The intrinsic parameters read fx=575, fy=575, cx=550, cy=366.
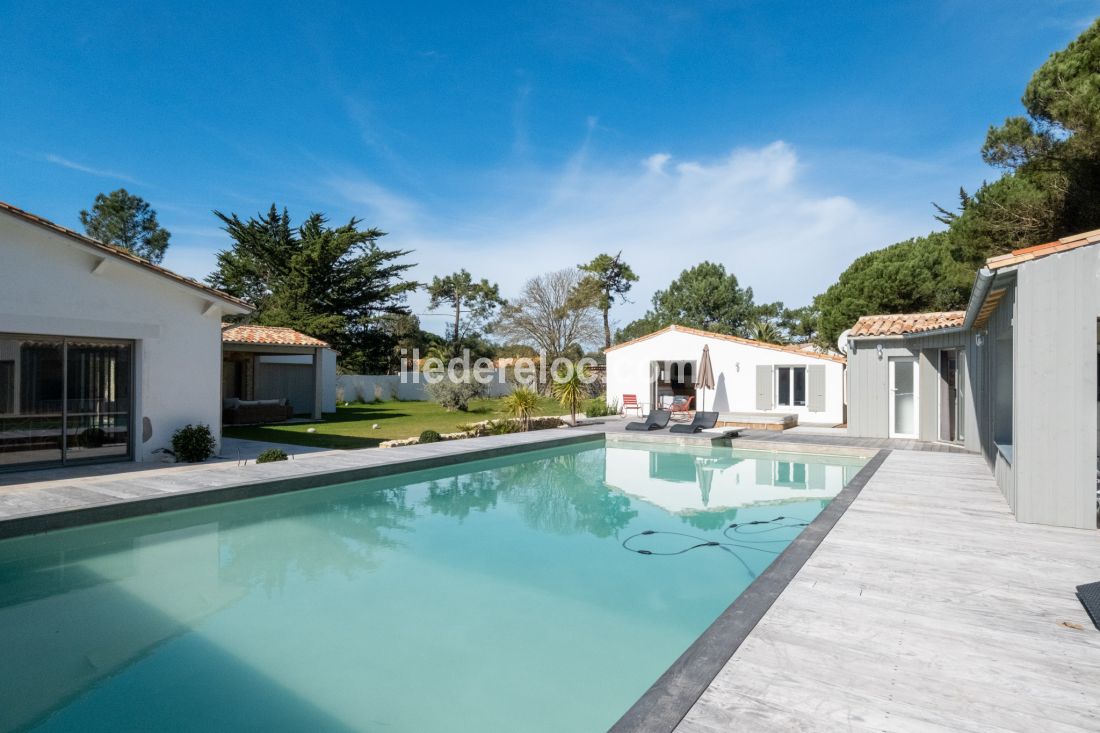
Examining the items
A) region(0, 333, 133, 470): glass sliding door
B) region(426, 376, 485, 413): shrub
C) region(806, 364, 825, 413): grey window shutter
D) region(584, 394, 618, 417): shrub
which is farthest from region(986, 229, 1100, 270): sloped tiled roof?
region(426, 376, 485, 413): shrub

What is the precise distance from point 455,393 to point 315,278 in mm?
14584

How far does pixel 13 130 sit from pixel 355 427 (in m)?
18.6

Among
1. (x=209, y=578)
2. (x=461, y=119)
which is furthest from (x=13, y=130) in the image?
(x=209, y=578)

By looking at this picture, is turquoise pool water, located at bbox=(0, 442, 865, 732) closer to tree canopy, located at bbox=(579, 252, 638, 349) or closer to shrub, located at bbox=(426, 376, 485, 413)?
shrub, located at bbox=(426, 376, 485, 413)

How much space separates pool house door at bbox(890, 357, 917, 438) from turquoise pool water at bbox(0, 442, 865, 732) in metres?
6.76

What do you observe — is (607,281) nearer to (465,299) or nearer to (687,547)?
(465,299)

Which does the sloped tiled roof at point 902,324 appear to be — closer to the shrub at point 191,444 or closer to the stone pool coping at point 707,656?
the stone pool coping at point 707,656

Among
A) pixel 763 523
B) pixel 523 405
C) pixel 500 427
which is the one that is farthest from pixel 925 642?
pixel 523 405

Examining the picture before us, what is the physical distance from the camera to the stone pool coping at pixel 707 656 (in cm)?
267

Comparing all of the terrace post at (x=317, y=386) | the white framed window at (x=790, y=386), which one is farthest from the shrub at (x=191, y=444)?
the white framed window at (x=790, y=386)

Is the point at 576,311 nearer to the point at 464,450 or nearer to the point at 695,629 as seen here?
the point at 464,450

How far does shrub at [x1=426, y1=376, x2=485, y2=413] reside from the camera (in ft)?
81.8

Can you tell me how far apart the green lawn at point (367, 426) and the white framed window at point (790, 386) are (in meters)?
8.45

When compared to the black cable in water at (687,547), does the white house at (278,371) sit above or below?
above
